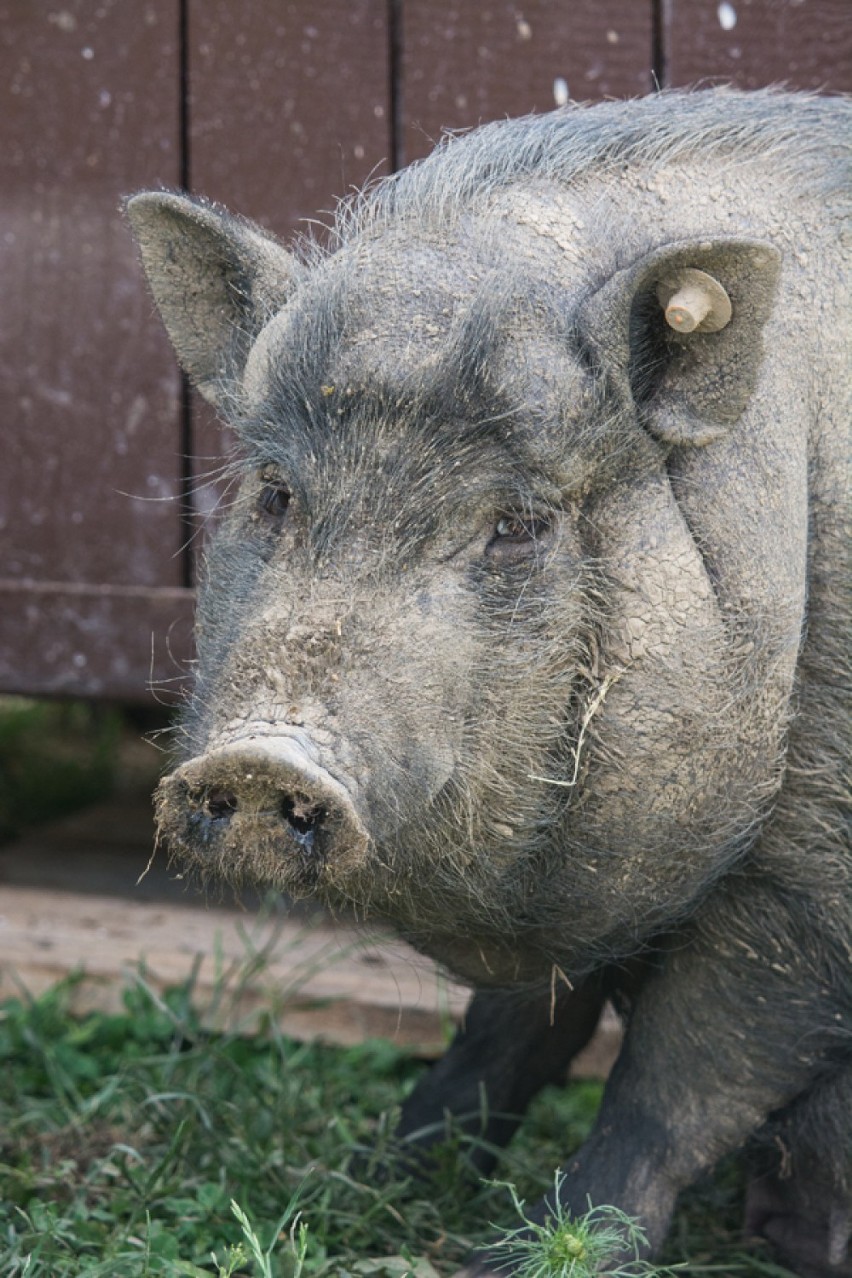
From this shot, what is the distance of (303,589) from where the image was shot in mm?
2377

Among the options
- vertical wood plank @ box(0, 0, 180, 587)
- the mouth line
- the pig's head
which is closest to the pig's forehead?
the pig's head

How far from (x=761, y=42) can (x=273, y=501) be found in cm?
204

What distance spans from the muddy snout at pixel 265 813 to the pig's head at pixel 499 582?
15mm

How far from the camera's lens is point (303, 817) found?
215 cm

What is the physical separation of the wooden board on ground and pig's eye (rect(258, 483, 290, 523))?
121cm

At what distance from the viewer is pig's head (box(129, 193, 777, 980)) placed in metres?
2.34

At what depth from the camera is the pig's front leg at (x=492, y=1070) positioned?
3.43m

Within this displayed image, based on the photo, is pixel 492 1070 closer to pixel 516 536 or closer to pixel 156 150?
pixel 516 536

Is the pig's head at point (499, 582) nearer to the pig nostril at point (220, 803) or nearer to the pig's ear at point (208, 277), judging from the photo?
the pig nostril at point (220, 803)

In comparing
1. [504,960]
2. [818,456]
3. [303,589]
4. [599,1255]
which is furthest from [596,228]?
[599,1255]

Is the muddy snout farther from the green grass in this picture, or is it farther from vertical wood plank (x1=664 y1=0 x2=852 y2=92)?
vertical wood plank (x1=664 y1=0 x2=852 y2=92)

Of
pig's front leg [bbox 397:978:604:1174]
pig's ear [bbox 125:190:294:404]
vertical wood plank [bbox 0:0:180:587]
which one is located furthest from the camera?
vertical wood plank [bbox 0:0:180:587]

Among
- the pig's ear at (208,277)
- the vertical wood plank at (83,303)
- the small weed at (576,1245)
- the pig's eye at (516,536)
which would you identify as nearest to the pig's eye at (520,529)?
the pig's eye at (516,536)

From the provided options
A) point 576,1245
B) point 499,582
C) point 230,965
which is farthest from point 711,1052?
point 230,965
